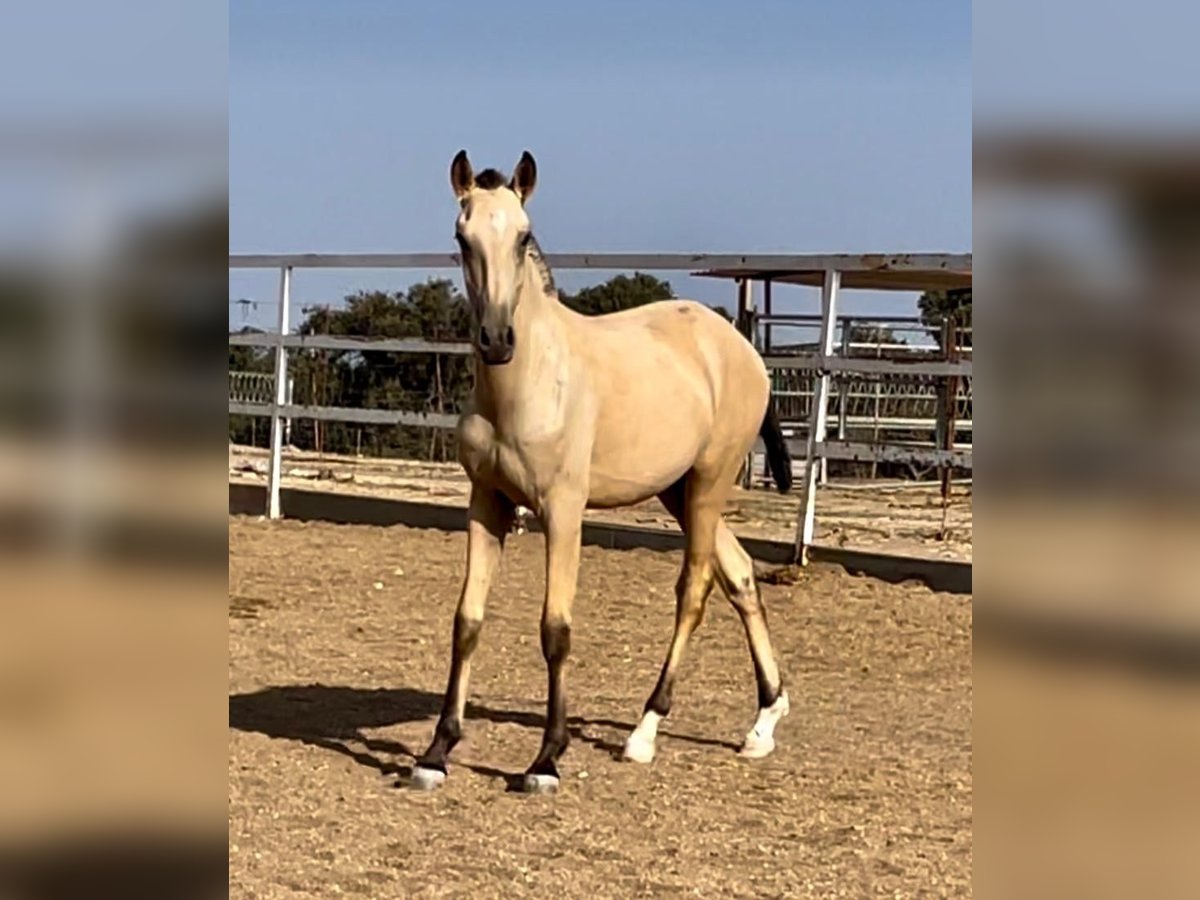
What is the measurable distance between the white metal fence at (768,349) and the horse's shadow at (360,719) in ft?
7.74

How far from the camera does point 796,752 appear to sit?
4.65m

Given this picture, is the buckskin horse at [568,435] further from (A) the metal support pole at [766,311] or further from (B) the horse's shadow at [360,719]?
(A) the metal support pole at [766,311]

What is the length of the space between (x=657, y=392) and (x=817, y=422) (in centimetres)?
384

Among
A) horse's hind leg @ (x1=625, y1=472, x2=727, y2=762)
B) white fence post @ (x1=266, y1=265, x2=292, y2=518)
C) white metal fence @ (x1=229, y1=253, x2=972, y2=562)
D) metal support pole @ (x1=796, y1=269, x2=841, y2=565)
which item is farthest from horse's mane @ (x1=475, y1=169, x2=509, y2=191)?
white fence post @ (x1=266, y1=265, x2=292, y2=518)

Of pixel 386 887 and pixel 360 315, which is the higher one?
pixel 360 315

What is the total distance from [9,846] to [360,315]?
12146mm

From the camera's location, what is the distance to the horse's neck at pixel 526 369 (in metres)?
4.09

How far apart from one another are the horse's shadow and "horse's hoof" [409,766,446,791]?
0.33 feet

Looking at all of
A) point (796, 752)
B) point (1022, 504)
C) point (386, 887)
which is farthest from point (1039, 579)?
point (796, 752)

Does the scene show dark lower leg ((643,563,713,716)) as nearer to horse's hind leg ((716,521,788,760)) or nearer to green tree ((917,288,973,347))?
horse's hind leg ((716,521,788,760))

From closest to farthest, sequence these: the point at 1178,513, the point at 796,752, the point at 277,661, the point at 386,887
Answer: the point at 1178,513 → the point at 386,887 → the point at 796,752 → the point at 277,661

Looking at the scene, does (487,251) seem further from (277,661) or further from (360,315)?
(360,315)

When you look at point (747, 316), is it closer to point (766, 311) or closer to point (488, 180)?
point (766, 311)

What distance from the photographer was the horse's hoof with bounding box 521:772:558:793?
4035 mm
